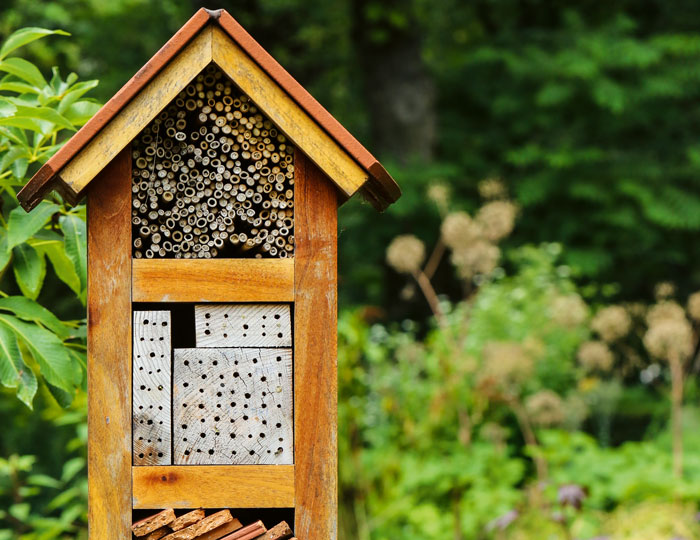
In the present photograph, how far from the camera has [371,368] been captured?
4852 millimetres

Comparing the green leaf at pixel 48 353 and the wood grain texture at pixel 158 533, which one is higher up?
the green leaf at pixel 48 353

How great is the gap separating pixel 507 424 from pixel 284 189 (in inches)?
146

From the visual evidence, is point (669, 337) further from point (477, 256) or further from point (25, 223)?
point (25, 223)

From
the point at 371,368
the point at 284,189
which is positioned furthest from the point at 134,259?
the point at 371,368

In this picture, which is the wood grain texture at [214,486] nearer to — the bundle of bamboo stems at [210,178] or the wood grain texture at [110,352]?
the wood grain texture at [110,352]

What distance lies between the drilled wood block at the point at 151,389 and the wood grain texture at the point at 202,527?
0.14m

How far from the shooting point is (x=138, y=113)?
5.21 ft

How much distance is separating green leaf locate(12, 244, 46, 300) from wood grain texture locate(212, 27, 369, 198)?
72cm

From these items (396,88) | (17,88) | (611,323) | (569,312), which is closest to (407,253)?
(569,312)

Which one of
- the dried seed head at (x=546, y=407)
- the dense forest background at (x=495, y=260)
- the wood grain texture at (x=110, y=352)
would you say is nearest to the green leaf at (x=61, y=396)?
the wood grain texture at (x=110, y=352)

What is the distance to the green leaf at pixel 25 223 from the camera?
5.67 ft

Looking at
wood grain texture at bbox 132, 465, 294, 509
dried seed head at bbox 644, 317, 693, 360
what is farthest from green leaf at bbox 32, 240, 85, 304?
dried seed head at bbox 644, 317, 693, 360

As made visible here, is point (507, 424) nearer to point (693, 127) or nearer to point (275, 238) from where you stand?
point (275, 238)

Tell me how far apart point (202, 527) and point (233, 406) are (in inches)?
10.0
